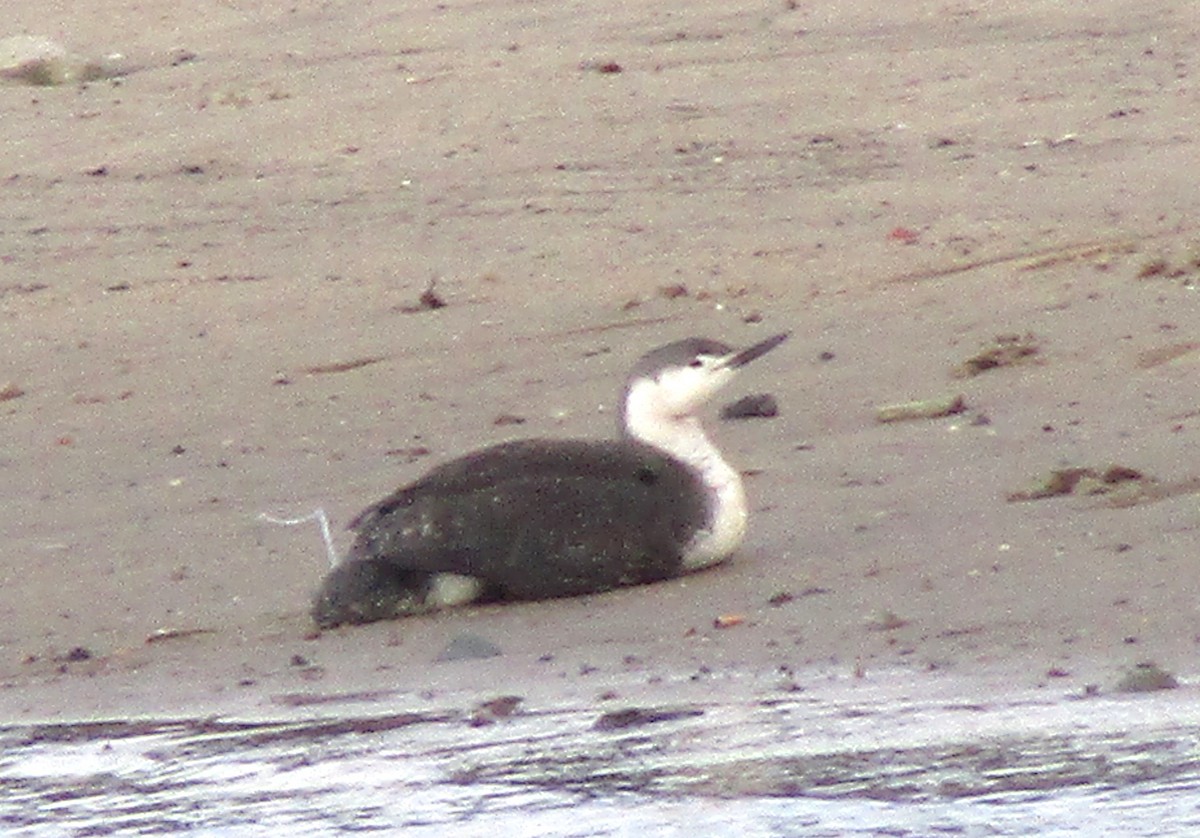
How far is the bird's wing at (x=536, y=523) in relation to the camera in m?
6.54

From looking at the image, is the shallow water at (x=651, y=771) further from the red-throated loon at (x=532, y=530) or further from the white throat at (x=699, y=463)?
the white throat at (x=699, y=463)

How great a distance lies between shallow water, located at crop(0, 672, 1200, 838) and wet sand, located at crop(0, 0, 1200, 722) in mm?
234

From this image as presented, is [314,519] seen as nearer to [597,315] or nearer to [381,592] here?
[381,592]

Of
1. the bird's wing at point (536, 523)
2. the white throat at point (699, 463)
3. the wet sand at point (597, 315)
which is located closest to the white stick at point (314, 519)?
the wet sand at point (597, 315)

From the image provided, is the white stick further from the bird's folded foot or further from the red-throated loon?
the bird's folded foot

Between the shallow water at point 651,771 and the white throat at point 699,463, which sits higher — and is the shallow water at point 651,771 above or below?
below

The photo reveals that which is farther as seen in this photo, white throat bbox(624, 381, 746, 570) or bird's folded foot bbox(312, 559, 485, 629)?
white throat bbox(624, 381, 746, 570)

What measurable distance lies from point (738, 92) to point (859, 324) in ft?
8.20

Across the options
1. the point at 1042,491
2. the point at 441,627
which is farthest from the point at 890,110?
the point at 441,627

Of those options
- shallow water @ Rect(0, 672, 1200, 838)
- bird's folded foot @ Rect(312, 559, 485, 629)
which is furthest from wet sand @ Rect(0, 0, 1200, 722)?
shallow water @ Rect(0, 672, 1200, 838)

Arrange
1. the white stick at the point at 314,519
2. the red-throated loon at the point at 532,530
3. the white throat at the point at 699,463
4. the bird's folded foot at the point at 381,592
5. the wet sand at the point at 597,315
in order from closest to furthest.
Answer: the wet sand at the point at 597,315 < the bird's folded foot at the point at 381,592 < the red-throated loon at the point at 532,530 < the white throat at the point at 699,463 < the white stick at the point at 314,519

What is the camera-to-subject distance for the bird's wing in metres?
6.54

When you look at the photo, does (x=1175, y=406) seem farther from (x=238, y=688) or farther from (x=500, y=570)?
(x=238, y=688)

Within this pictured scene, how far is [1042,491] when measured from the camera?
687 centimetres
